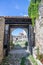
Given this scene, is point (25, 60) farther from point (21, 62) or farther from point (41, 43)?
point (41, 43)

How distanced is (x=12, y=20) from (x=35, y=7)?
3188mm

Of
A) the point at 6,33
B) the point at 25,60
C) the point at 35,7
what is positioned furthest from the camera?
the point at 6,33

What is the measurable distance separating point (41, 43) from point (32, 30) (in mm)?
4016

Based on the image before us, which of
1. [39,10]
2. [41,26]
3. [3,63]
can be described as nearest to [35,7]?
[39,10]

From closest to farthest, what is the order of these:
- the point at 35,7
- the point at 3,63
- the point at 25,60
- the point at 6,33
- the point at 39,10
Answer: the point at 3,63, the point at 25,60, the point at 39,10, the point at 35,7, the point at 6,33

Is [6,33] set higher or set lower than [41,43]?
higher

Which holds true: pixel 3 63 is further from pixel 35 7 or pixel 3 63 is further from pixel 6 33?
pixel 35 7

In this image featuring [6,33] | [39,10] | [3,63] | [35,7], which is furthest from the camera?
[6,33]

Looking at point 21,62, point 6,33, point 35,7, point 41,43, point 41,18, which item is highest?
point 35,7

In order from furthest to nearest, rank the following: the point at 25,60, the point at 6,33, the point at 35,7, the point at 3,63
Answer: the point at 6,33 → the point at 35,7 → the point at 25,60 → the point at 3,63

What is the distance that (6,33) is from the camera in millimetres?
17219

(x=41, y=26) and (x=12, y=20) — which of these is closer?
(x=41, y=26)

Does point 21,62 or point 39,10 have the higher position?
point 39,10

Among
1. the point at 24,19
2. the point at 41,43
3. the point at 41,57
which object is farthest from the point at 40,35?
the point at 24,19
